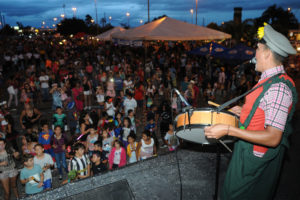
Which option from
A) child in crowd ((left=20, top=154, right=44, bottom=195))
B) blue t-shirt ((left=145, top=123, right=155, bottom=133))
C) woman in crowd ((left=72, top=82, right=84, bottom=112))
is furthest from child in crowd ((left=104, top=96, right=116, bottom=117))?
child in crowd ((left=20, top=154, right=44, bottom=195))

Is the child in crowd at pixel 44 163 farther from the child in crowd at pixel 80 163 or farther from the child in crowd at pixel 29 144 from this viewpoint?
the child in crowd at pixel 29 144

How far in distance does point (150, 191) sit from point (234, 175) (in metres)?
1.67

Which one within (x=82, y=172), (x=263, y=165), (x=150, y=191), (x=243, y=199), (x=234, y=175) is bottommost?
(x=82, y=172)

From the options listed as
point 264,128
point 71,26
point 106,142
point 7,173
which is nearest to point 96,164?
point 106,142

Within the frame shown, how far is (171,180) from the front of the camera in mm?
3463

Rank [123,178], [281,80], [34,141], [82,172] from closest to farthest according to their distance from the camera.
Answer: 1. [281,80]
2. [123,178]
3. [82,172]
4. [34,141]

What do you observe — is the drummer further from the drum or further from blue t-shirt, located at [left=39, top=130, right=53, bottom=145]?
blue t-shirt, located at [left=39, top=130, right=53, bottom=145]

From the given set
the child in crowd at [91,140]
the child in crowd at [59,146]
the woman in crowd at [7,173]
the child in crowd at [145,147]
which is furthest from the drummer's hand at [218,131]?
the child in crowd at [59,146]

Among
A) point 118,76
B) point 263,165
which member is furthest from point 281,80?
point 118,76

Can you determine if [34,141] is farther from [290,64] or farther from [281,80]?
[290,64]

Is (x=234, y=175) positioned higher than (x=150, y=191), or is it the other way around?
(x=234, y=175)

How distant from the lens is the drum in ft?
6.51

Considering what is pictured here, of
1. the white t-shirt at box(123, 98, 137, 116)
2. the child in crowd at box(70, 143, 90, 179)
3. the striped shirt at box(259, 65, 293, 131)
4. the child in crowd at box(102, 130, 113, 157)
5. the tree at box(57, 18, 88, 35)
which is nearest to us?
the striped shirt at box(259, 65, 293, 131)

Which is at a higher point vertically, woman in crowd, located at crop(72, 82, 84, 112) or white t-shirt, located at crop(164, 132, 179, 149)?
woman in crowd, located at crop(72, 82, 84, 112)
